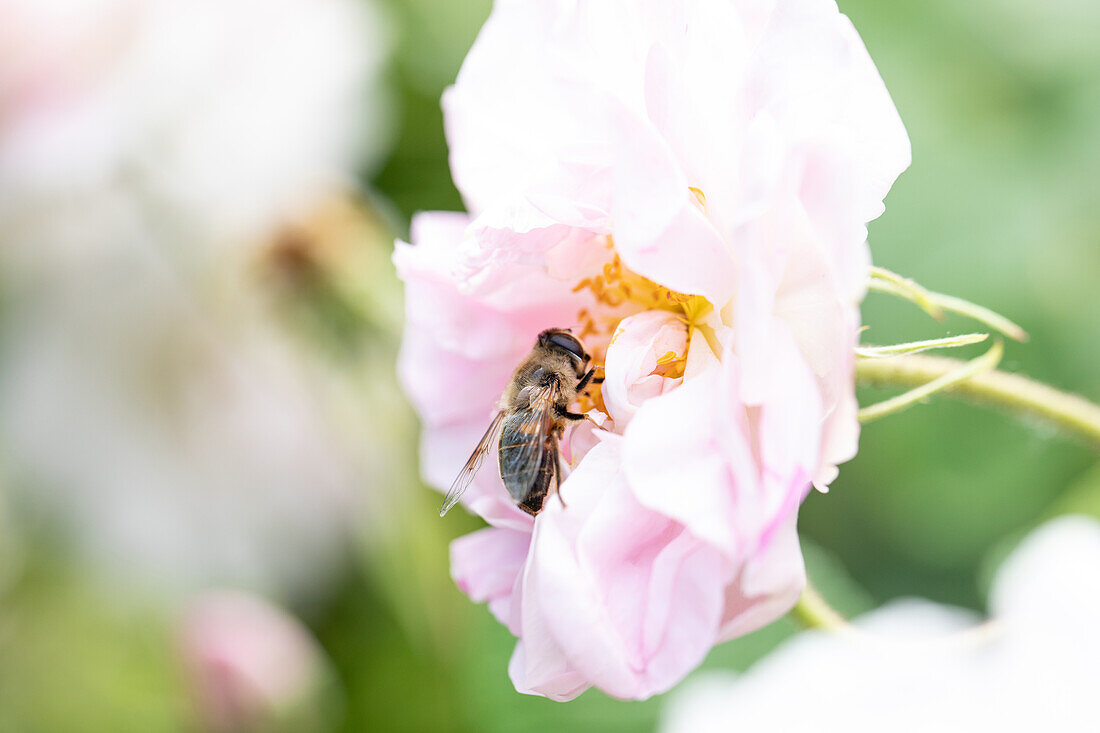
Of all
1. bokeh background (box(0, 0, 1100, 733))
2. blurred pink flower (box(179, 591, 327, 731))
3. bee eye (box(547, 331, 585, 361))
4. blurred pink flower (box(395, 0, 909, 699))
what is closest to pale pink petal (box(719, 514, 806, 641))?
blurred pink flower (box(395, 0, 909, 699))

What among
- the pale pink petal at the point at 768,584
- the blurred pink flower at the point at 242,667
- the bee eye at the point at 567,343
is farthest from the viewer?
the blurred pink flower at the point at 242,667

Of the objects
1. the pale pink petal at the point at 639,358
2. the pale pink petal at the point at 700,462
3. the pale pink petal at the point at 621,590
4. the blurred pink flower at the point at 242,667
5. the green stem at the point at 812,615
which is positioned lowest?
the blurred pink flower at the point at 242,667

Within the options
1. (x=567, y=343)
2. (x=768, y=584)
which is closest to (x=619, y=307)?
(x=567, y=343)

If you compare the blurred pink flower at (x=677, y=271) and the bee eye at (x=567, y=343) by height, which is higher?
the blurred pink flower at (x=677, y=271)

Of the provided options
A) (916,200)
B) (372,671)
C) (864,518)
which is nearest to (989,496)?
(864,518)

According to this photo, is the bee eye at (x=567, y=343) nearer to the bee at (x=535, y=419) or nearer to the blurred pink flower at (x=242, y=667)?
the bee at (x=535, y=419)

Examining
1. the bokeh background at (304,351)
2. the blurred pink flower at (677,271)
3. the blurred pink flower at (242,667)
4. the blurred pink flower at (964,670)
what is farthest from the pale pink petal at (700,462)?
the blurred pink flower at (242,667)

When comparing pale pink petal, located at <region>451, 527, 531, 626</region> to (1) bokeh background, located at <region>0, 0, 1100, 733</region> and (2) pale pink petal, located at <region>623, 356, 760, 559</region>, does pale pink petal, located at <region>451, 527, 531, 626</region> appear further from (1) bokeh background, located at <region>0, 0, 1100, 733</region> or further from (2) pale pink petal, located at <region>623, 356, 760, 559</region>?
Result: (1) bokeh background, located at <region>0, 0, 1100, 733</region>

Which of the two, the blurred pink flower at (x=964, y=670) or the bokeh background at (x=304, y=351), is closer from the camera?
the blurred pink flower at (x=964, y=670)
